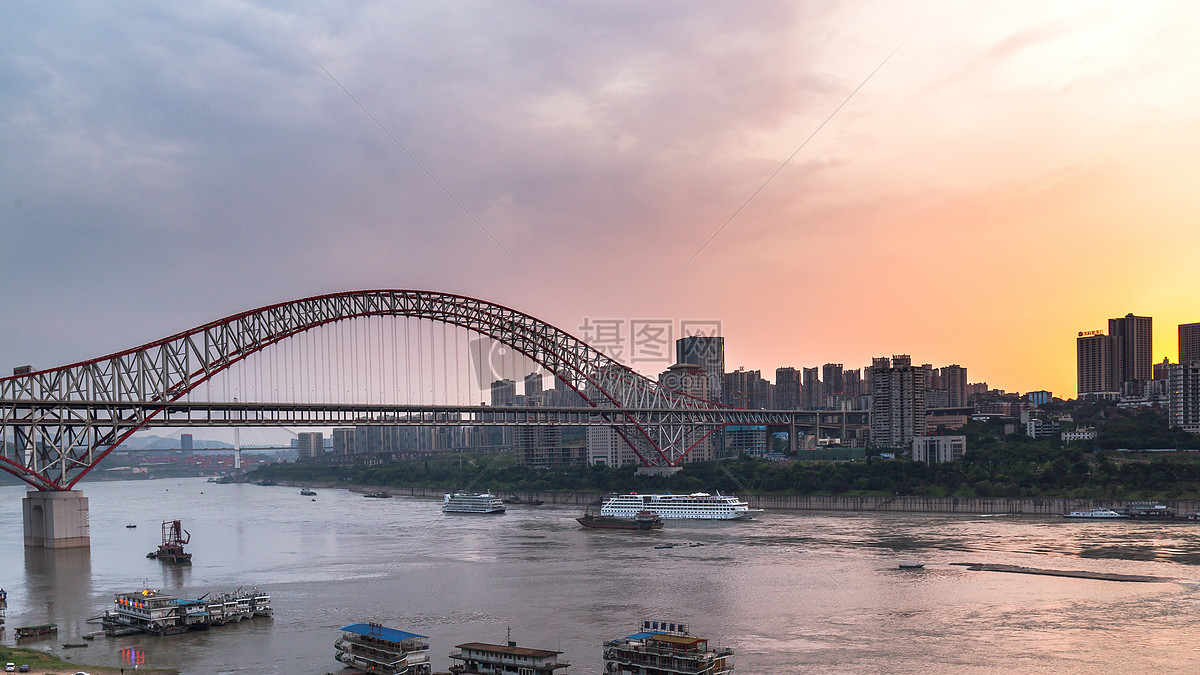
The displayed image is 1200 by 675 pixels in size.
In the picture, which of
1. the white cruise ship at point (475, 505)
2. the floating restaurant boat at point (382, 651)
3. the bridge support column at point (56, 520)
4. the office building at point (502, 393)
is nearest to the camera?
the floating restaurant boat at point (382, 651)

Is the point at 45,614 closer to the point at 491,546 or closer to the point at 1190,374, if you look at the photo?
the point at 491,546

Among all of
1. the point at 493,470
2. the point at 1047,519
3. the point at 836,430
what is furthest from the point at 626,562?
the point at 836,430

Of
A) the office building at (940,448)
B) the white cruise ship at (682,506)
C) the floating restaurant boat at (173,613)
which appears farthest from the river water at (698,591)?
the office building at (940,448)

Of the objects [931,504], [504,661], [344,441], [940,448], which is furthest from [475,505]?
[344,441]

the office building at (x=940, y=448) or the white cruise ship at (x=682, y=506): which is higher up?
the office building at (x=940, y=448)

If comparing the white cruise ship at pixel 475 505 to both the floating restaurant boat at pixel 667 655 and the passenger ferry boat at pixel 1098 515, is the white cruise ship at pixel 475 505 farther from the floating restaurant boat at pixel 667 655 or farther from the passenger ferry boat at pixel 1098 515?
the floating restaurant boat at pixel 667 655

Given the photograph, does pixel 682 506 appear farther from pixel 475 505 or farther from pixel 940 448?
pixel 940 448
